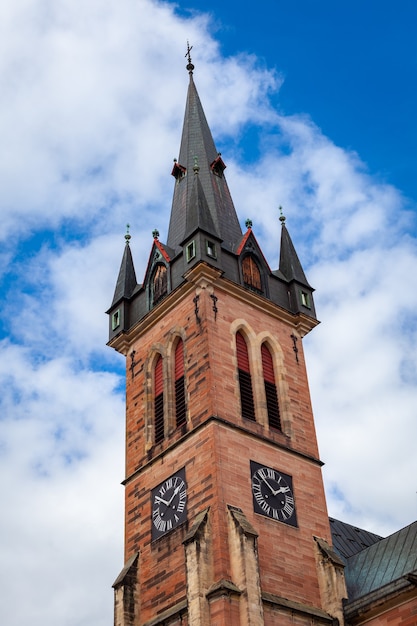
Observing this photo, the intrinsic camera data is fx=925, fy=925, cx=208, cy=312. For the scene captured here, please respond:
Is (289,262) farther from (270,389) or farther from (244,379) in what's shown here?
(244,379)

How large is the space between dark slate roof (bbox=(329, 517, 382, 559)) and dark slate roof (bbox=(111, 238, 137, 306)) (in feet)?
42.5

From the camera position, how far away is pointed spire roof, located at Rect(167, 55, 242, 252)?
38.6 meters

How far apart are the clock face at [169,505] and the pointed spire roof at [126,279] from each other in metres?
10.2

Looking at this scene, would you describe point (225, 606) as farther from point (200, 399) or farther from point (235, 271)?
point (235, 271)

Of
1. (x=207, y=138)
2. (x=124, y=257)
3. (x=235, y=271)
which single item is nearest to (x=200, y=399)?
(x=235, y=271)

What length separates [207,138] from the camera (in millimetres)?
45219

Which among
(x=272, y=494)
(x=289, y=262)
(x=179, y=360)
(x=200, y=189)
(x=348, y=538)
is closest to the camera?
(x=272, y=494)

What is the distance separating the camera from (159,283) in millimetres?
38750

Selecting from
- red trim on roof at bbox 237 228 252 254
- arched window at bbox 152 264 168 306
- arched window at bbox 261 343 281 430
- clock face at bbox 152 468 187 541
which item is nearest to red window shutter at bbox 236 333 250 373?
arched window at bbox 261 343 281 430

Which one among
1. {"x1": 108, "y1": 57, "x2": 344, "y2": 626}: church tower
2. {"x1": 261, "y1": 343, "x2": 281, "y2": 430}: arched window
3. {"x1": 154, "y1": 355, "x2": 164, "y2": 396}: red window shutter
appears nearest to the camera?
{"x1": 108, "y1": 57, "x2": 344, "y2": 626}: church tower

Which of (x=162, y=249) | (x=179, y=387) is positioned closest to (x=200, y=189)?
(x=162, y=249)

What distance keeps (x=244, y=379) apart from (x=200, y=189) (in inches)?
352

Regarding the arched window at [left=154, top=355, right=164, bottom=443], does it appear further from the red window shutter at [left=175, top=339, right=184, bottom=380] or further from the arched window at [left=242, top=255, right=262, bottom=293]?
the arched window at [left=242, top=255, right=262, bottom=293]

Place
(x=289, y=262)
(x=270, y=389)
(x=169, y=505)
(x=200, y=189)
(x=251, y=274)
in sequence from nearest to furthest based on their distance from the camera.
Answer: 1. (x=169, y=505)
2. (x=270, y=389)
3. (x=251, y=274)
4. (x=200, y=189)
5. (x=289, y=262)
